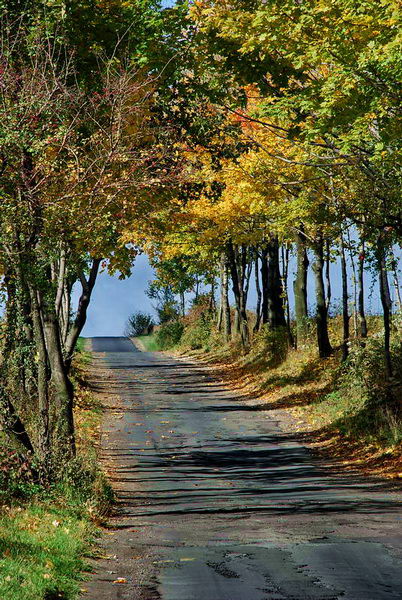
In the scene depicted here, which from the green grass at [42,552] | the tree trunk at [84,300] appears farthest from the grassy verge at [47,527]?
the tree trunk at [84,300]

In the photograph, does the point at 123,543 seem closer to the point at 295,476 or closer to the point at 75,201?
the point at 75,201

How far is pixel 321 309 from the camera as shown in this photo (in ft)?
97.1

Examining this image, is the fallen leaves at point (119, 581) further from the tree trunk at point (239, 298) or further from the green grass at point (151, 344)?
the green grass at point (151, 344)

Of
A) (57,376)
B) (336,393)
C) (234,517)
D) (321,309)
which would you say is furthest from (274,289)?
(234,517)

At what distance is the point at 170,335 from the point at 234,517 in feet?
157

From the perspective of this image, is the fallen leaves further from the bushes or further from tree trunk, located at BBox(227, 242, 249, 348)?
tree trunk, located at BBox(227, 242, 249, 348)

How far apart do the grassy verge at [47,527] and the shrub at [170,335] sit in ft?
141

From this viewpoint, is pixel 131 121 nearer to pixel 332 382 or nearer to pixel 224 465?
pixel 224 465

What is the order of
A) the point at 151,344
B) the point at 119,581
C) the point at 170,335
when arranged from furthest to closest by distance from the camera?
the point at 151,344
the point at 170,335
the point at 119,581

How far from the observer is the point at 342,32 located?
13555mm

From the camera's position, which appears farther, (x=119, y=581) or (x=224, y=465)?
(x=224, y=465)

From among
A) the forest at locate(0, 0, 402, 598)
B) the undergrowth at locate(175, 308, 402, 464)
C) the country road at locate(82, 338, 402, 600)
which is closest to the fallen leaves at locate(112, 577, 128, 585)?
the country road at locate(82, 338, 402, 600)

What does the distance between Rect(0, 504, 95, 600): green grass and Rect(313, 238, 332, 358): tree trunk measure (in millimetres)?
18498

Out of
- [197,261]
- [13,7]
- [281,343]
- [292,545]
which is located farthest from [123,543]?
[197,261]
